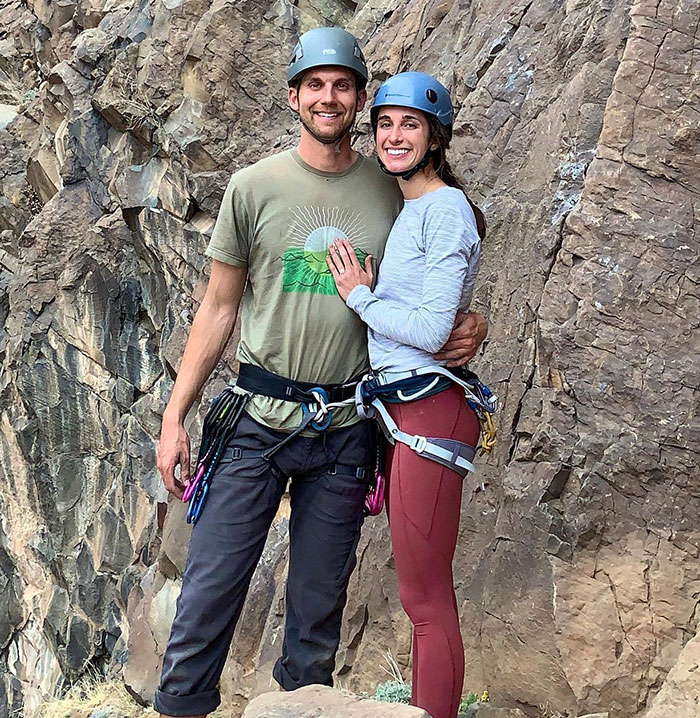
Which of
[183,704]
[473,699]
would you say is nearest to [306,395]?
[183,704]

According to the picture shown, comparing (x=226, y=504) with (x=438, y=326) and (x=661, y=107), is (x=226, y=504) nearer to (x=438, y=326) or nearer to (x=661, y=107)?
(x=438, y=326)

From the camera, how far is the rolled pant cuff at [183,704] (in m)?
4.06

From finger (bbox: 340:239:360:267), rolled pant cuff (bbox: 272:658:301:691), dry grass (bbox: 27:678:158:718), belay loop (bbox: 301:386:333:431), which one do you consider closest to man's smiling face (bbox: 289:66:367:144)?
finger (bbox: 340:239:360:267)

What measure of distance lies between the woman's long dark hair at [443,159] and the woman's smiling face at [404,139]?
0.12 feet

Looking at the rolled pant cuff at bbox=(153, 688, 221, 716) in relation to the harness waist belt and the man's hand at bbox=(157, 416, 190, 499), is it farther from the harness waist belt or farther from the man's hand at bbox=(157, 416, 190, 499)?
the harness waist belt

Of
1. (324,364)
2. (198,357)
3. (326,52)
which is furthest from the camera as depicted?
(198,357)

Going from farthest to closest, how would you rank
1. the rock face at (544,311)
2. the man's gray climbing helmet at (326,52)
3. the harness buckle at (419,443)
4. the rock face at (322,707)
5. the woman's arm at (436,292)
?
the rock face at (544,311) → the man's gray climbing helmet at (326,52) → the harness buckle at (419,443) → the woman's arm at (436,292) → the rock face at (322,707)

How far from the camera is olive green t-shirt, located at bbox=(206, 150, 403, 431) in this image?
411cm

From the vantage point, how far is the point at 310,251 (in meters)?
4.13

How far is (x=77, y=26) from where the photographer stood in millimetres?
16562

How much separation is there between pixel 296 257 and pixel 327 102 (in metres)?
0.73

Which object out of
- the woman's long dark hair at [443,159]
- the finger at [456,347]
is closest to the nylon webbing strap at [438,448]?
the finger at [456,347]

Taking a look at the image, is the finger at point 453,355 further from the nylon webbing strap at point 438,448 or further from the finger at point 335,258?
the finger at point 335,258

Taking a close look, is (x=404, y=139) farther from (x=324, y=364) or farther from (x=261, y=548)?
(x=261, y=548)
